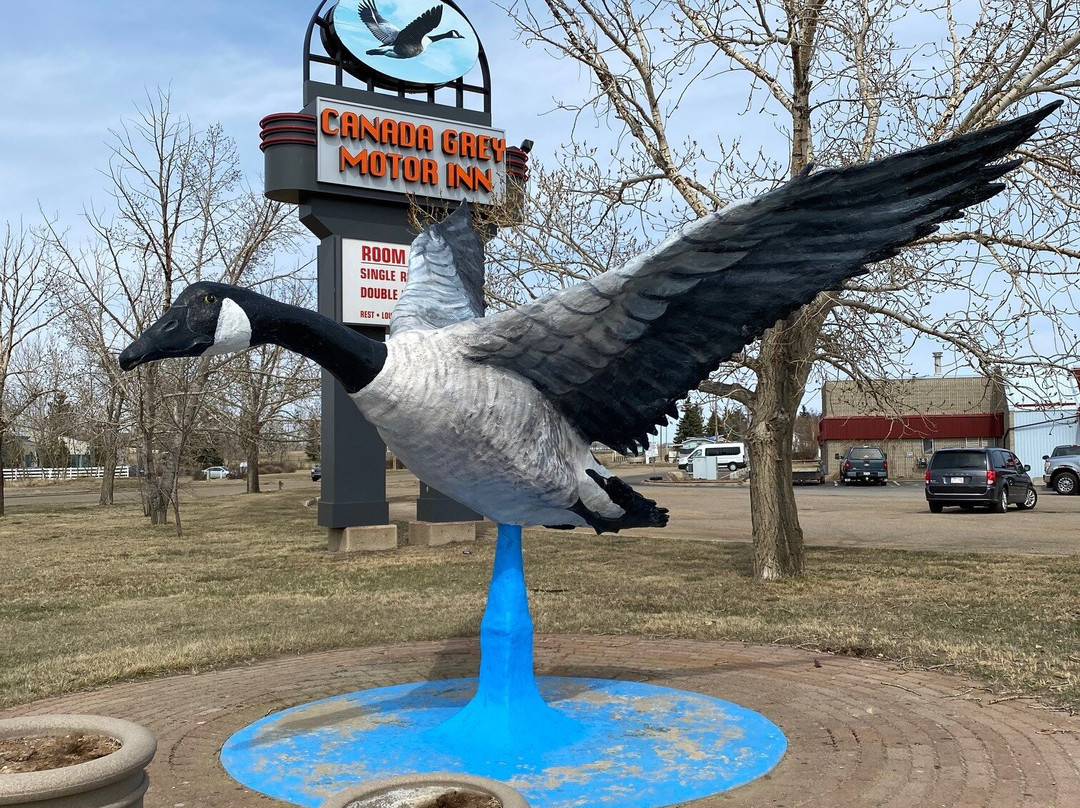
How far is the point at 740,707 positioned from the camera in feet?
18.3

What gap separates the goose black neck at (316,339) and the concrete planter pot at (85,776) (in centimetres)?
163

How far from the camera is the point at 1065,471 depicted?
1059 inches

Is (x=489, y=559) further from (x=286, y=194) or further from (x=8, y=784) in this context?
(x=8, y=784)

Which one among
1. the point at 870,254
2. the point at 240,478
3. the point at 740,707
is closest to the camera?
the point at 870,254

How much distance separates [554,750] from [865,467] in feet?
102

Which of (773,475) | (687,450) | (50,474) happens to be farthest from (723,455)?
(773,475)

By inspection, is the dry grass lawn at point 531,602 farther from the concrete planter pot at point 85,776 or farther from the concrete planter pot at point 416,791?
the concrete planter pot at point 416,791

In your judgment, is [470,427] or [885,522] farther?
[885,522]

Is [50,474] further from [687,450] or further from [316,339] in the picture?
[316,339]

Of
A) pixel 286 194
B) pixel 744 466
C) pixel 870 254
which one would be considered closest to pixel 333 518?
pixel 286 194

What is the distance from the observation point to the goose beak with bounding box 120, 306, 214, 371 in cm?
371

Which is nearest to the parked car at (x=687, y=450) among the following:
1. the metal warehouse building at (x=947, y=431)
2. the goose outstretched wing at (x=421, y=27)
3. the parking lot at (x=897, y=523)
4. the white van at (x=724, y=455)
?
the white van at (x=724, y=455)

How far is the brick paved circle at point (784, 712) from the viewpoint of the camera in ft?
13.9

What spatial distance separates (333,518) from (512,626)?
10.1 m
